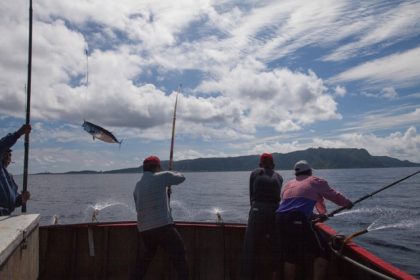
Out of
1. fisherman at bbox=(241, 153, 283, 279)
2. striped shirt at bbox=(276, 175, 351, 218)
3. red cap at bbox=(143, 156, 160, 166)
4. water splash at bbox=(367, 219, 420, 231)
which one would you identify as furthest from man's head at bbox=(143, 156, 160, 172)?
water splash at bbox=(367, 219, 420, 231)

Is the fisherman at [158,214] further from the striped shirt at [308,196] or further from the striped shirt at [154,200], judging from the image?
the striped shirt at [308,196]

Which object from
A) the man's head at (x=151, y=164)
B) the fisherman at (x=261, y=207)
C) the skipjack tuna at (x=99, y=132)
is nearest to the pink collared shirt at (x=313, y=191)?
the fisherman at (x=261, y=207)

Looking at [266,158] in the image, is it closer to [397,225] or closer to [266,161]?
[266,161]

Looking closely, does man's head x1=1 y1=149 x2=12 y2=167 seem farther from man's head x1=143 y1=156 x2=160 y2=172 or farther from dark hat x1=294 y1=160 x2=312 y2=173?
dark hat x1=294 y1=160 x2=312 y2=173

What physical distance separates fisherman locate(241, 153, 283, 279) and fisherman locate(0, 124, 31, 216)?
11.0ft

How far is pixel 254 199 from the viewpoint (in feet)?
20.3

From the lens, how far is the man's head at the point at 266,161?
6229mm

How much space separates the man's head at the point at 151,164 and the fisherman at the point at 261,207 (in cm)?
153

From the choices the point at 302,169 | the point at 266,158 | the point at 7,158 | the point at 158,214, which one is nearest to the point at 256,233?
the point at 266,158

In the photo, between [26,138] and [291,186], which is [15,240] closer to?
[26,138]

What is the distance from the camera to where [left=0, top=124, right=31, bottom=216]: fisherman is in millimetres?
5254

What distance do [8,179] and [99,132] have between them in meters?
7.06

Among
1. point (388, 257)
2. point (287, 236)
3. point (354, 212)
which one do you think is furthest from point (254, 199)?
point (354, 212)

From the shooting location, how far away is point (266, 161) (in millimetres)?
6230
